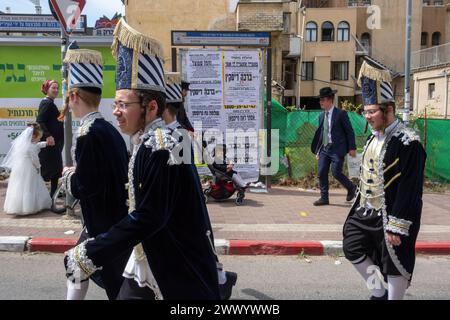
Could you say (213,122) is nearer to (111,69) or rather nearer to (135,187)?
(111,69)

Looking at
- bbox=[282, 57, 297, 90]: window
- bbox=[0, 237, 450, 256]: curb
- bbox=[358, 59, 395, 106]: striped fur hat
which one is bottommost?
bbox=[0, 237, 450, 256]: curb

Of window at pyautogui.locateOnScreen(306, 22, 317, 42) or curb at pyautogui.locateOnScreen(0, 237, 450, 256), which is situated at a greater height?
window at pyautogui.locateOnScreen(306, 22, 317, 42)

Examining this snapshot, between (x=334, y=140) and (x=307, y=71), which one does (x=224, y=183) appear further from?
(x=307, y=71)

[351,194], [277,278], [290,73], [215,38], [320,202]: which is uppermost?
[290,73]

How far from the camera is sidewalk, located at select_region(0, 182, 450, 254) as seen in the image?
5863 millimetres

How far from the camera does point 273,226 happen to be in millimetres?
6676

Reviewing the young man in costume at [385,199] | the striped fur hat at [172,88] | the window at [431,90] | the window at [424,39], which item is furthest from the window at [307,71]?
the young man in costume at [385,199]

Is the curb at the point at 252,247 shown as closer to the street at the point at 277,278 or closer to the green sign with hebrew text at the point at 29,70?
the street at the point at 277,278

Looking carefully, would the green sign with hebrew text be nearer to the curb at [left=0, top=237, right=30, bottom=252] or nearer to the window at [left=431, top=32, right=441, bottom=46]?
the curb at [left=0, top=237, right=30, bottom=252]

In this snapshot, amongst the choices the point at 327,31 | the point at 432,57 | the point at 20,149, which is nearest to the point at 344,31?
the point at 327,31

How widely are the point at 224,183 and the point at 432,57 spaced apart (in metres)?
34.1

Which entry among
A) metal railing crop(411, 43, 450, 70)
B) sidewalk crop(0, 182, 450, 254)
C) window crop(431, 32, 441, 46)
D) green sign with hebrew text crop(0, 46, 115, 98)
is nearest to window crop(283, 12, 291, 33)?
metal railing crop(411, 43, 450, 70)

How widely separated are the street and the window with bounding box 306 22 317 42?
130 ft
